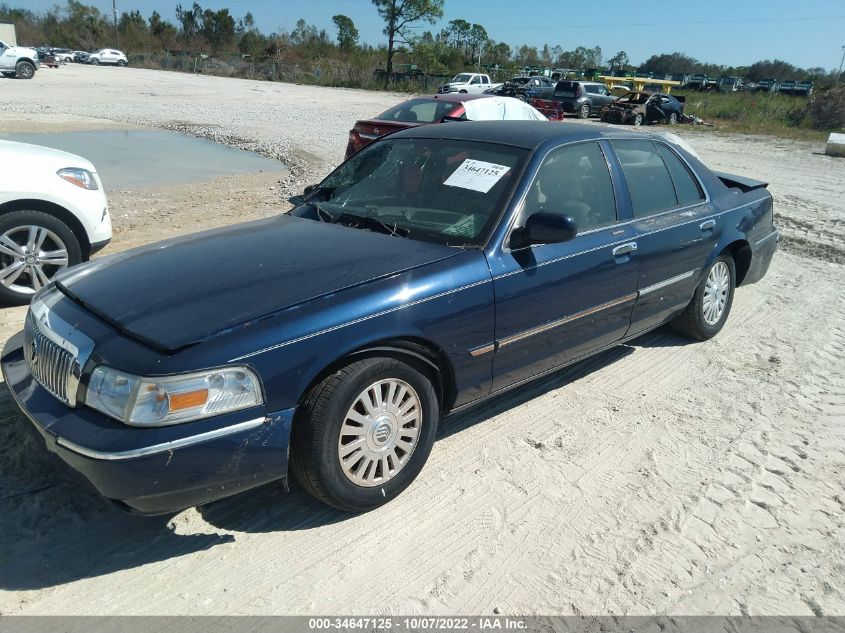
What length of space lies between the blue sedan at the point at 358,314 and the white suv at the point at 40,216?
7.19ft

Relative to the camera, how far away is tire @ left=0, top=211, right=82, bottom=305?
5.05 metres

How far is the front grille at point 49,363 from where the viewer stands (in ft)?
8.70

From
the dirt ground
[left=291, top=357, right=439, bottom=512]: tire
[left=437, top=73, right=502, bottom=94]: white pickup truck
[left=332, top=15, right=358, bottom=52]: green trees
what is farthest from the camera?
[left=332, top=15, right=358, bottom=52]: green trees

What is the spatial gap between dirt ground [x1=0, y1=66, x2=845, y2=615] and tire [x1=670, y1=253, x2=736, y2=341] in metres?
0.17

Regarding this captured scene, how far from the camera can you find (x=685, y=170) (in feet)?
16.2

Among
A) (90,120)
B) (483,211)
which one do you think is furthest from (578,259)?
(90,120)

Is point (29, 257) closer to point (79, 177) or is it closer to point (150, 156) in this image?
point (79, 177)

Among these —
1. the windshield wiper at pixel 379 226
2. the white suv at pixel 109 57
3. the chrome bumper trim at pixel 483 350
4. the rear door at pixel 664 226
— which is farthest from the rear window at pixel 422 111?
the white suv at pixel 109 57

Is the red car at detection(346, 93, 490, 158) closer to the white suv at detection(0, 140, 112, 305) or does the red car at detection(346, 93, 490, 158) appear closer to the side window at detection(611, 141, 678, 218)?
the white suv at detection(0, 140, 112, 305)

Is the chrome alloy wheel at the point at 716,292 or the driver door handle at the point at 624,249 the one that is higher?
the driver door handle at the point at 624,249

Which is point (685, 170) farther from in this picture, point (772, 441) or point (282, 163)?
point (282, 163)

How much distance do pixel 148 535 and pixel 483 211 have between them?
2241mm

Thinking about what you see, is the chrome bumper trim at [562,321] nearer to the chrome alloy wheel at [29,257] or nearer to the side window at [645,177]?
the side window at [645,177]

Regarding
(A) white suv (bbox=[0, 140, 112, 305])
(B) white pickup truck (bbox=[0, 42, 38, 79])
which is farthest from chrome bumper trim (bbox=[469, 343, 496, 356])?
(B) white pickup truck (bbox=[0, 42, 38, 79])
